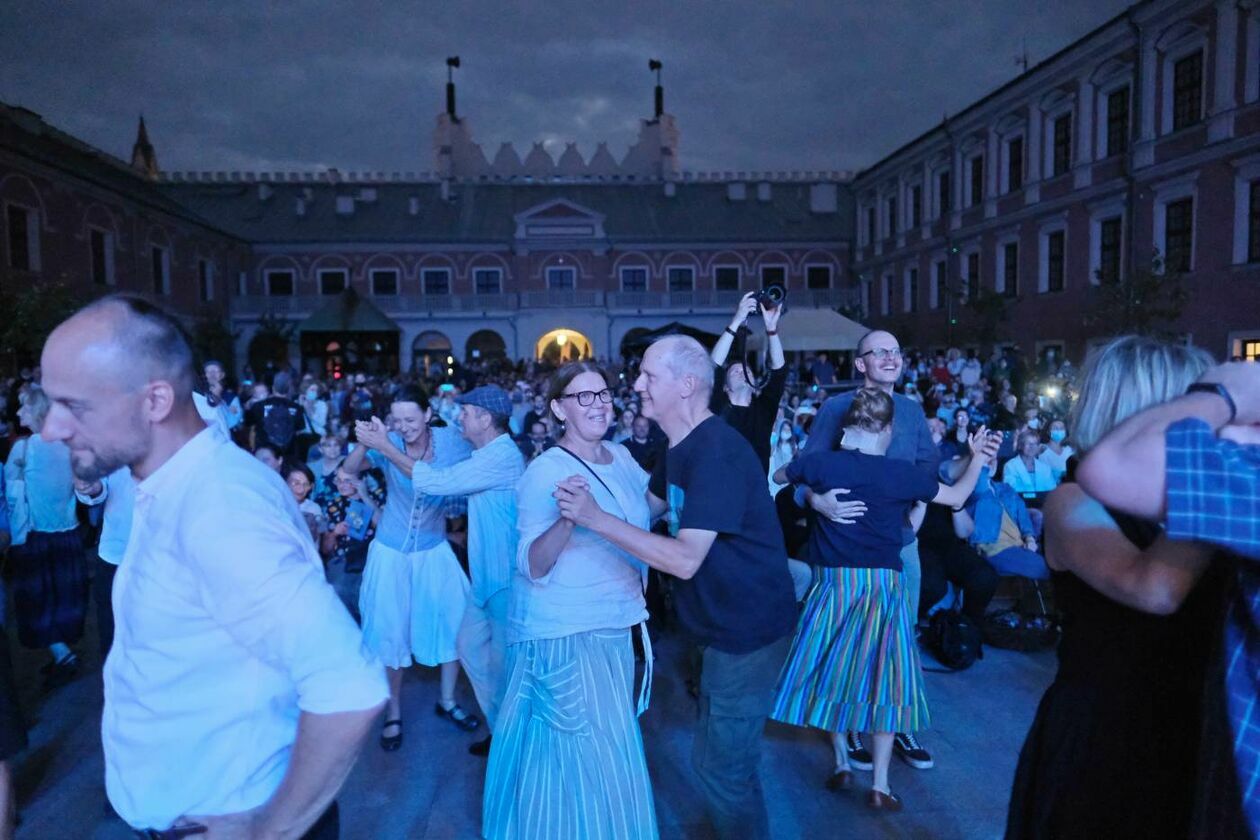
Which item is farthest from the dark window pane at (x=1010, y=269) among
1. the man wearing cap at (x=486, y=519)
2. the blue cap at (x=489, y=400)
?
the man wearing cap at (x=486, y=519)

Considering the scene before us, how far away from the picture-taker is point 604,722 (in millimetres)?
2654

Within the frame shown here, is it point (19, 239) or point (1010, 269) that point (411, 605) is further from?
point (1010, 269)

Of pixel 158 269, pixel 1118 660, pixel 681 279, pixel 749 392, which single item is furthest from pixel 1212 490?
pixel 681 279

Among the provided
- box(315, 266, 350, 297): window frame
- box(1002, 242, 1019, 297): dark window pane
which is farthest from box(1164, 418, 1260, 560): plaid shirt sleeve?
box(315, 266, 350, 297): window frame

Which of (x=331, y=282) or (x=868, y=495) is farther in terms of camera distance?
(x=331, y=282)

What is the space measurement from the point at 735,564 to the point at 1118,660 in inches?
44.7

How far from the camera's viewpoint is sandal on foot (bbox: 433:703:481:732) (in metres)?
4.12

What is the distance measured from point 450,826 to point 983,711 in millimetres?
3051

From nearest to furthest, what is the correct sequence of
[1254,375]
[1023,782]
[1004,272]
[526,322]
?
[1254,375] < [1023,782] < [1004,272] < [526,322]

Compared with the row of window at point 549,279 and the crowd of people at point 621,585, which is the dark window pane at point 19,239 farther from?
the crowd of people at point 621,585

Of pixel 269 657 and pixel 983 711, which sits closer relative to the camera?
pixel 269 657

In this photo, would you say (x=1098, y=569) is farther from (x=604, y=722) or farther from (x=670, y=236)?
(x=670, y=236)

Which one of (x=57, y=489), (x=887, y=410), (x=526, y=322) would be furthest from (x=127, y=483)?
(x=526, y=322)

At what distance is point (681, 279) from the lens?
3862 cm
